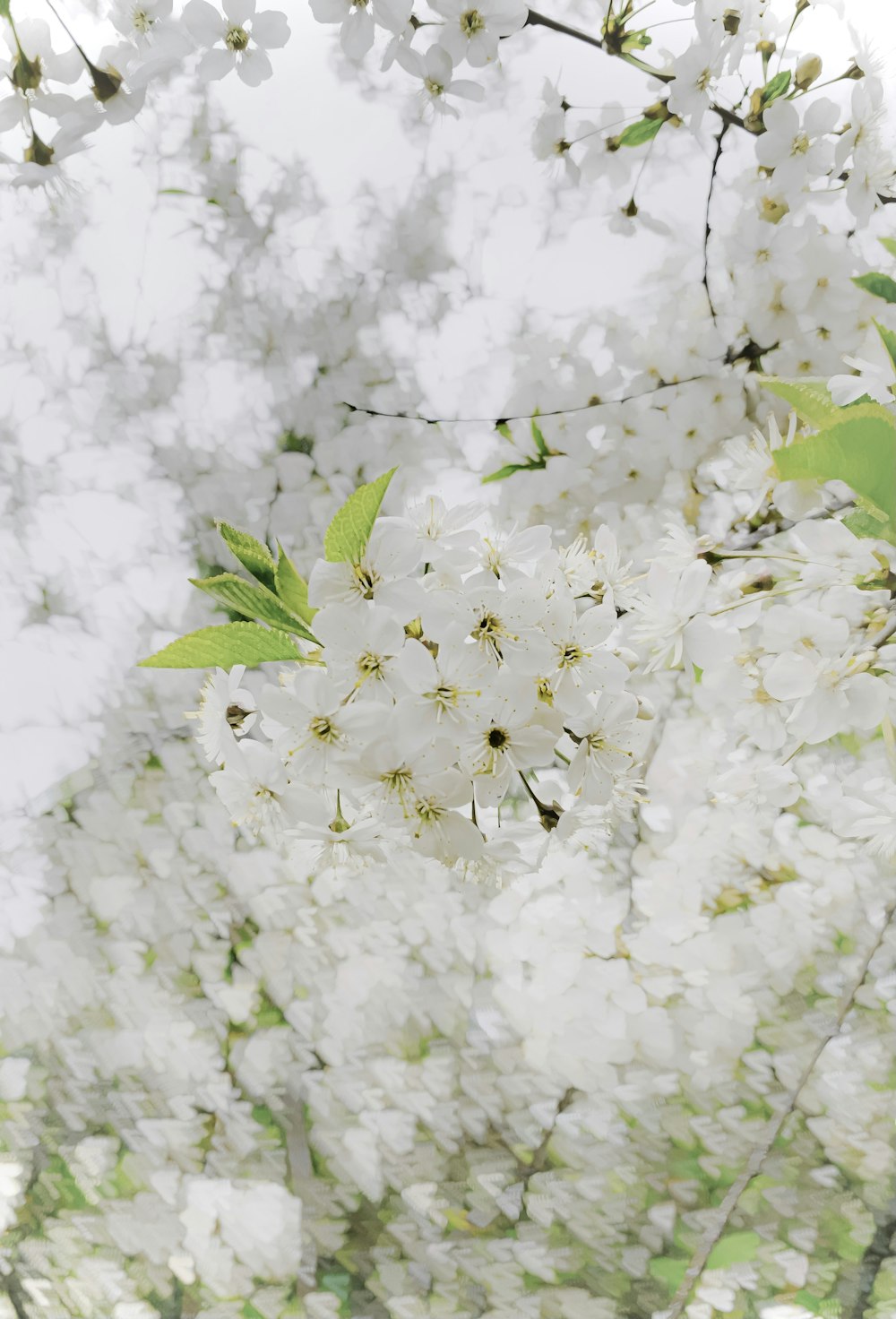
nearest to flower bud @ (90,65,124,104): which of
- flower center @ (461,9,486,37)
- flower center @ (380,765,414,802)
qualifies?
flower center @ (461,9,486,37)

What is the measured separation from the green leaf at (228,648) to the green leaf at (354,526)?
0.05 m

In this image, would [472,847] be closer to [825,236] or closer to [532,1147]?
[532,1147]

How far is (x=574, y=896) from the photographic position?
66 centimetres

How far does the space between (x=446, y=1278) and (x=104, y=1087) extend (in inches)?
12.4

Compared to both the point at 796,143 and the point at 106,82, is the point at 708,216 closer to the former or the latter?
the point at 796,143

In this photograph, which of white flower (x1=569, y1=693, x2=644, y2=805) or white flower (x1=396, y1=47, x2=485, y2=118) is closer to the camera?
white flower (x1=569, y1=693, x2=644, y2=805)

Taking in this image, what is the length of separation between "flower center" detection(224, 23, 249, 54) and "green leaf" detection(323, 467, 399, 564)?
1.62 feet

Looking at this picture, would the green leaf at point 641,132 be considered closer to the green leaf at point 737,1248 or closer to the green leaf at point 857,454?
the green leaf at point 857,454

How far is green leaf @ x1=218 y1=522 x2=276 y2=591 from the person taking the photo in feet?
1.30

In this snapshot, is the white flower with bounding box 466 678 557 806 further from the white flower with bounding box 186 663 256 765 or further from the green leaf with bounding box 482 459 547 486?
the green leaf with bounding box 482 459 547 486

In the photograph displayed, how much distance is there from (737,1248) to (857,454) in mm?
610

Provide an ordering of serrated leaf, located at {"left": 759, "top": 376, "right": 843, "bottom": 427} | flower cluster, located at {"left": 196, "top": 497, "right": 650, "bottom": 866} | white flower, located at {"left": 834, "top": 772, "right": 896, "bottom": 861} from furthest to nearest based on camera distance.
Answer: white flower, located at {"left": 834, "top": 772, "right": 896, "bottom": 861} → serrated leaf, located at {"left": 759, "top": 376, "right": 843, "bottom": 427} → flower cluster, located at {"left": 196, "top": 497, "right": 650, "bottom": 866}

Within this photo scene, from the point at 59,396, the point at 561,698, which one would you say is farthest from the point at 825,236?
the point at 59,396

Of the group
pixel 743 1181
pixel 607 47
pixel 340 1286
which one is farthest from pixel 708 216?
pixel 340 1286
